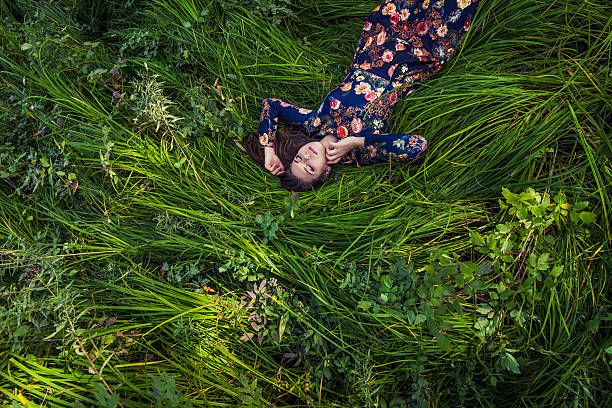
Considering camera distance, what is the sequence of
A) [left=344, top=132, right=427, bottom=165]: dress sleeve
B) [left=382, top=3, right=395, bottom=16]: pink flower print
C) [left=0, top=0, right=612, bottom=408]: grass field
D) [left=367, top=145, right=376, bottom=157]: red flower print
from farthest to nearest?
[left=382, top=3, right=395, bottom=16]: pink flower print < [left=367, top=145, right=376, bottom=157]: red flower print < [left=344, top=132, right=427, bottom=165]: dress sleeve < [left=0, top=0, right=612, bottom=408]: grass field

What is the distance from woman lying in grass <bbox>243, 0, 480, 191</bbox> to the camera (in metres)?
2.60

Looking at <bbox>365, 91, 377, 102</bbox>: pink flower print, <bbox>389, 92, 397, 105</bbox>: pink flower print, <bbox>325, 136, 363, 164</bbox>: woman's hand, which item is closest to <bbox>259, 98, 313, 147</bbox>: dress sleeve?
<bbox>325, 136, 363, 164</bbox>: woman's hand

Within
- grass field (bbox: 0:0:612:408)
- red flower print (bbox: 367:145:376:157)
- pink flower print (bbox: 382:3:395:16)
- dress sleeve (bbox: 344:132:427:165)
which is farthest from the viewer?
pink flower print (bbox: 382:3:395:16)

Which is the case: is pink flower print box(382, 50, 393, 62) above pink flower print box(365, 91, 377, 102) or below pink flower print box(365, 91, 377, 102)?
above

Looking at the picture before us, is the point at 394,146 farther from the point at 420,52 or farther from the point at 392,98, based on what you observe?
the point at 420,52

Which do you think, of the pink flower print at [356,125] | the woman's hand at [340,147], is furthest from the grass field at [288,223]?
the pink flower print at [356,125]

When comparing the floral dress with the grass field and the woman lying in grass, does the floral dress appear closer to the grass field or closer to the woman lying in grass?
the woman lying in grass

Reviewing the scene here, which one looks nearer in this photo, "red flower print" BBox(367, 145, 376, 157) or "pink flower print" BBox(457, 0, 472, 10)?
"pink flower print" BBox(457, 0, 472, 10)

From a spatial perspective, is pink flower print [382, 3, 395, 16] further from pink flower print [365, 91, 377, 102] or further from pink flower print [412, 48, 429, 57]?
pink flower print [365, 91, 377, 102]

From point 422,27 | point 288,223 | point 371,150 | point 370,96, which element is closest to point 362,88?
point 370,96

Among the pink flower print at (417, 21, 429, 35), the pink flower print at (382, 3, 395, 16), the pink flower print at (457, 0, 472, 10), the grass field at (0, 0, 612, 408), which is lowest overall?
the grass field at (0, 0, 612, 408)

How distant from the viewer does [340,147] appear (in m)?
2.62

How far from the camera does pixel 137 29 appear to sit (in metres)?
2.89

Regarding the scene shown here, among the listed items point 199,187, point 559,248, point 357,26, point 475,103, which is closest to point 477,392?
point 559,248
